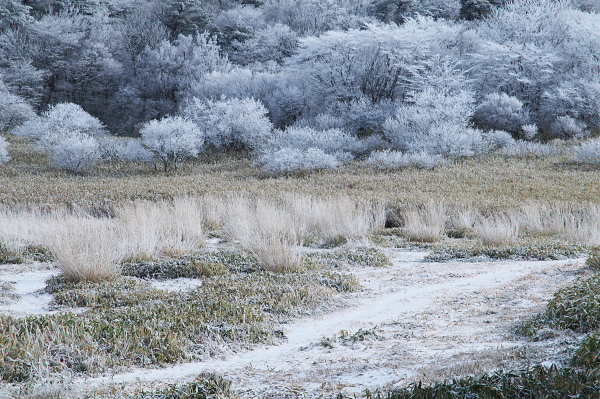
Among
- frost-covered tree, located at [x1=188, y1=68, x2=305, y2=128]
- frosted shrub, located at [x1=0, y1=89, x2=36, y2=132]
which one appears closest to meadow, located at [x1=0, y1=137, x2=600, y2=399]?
frost-covered tree, located at [x1=188, y1=68, x2=305, y2=128]

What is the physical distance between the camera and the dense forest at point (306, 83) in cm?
2858

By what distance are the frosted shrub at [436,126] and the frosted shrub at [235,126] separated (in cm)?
777

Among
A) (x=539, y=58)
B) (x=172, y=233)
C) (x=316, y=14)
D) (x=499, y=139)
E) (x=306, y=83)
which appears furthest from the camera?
(x=316, y=14)

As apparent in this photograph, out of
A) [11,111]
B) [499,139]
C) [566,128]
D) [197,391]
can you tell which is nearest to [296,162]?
[499,139]

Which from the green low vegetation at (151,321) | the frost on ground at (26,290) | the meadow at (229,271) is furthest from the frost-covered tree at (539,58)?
the frost on ground at (26,290)

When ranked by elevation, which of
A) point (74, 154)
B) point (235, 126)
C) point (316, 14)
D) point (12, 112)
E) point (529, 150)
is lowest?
point (74, 154)

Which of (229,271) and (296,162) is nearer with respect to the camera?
(229,271)

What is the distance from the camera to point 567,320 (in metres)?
4.68

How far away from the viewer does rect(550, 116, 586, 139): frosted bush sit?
29609 mm

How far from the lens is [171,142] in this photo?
27453 millimetres

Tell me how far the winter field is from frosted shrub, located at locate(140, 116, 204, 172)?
123 mm

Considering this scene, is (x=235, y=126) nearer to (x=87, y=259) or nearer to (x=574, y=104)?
(x=574, y=104)

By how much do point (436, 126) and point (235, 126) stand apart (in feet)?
39.2

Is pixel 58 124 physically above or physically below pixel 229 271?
below
